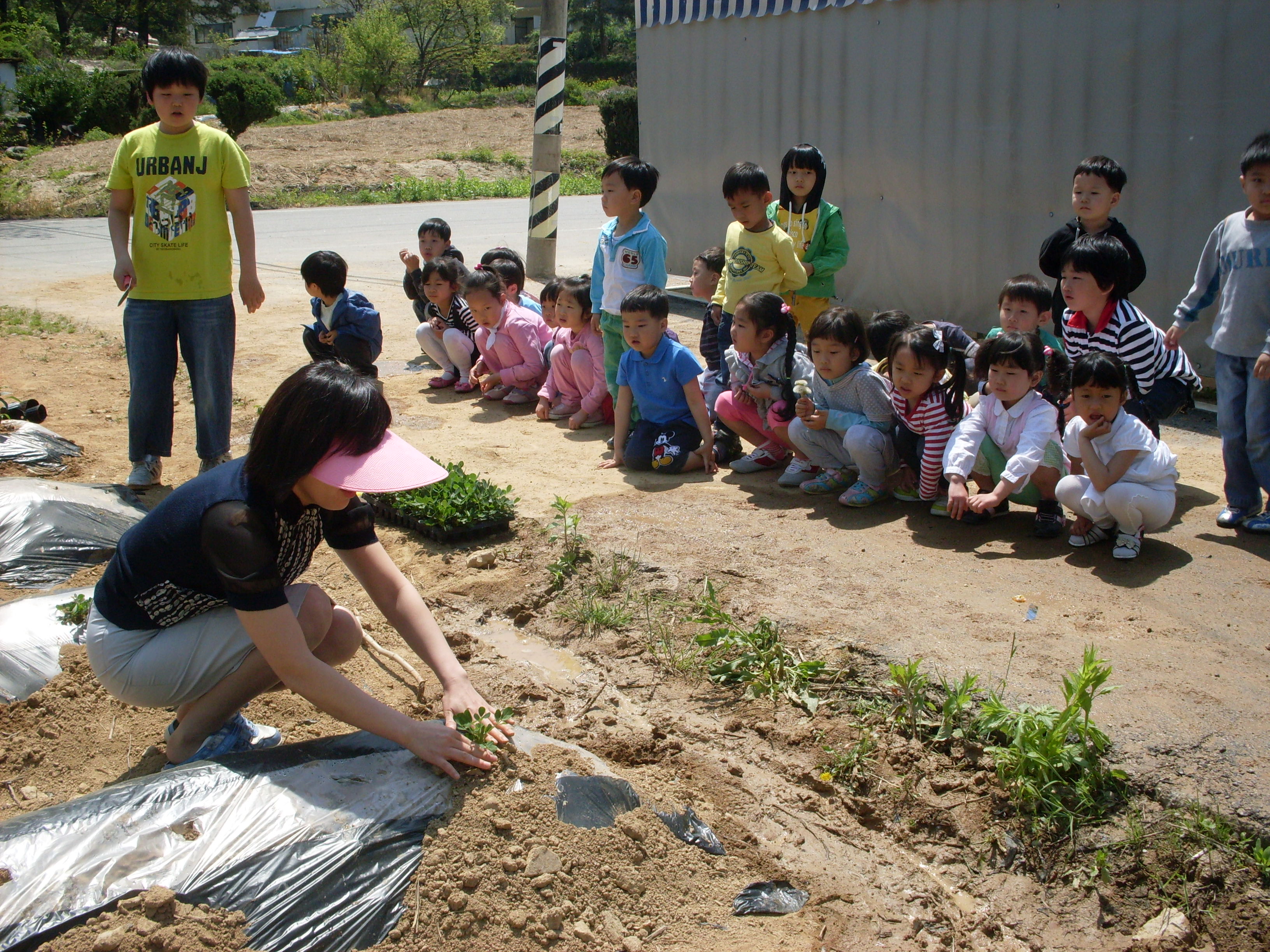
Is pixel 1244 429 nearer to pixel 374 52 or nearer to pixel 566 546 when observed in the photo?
pixel 566 546

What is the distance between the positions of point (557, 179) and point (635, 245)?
17.9ft

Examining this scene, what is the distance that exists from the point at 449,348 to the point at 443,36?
42845 millimetres

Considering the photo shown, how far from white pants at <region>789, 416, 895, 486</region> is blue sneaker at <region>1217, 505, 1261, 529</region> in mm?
1316

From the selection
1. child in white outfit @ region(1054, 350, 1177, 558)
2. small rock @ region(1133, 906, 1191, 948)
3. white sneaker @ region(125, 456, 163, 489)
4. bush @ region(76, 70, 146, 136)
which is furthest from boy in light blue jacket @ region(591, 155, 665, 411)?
bush @ region(76, 70, 146, 136)

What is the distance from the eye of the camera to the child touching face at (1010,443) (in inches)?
159

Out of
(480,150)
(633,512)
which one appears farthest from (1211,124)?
(480,150)

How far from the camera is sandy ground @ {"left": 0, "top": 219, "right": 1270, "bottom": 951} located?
238cm

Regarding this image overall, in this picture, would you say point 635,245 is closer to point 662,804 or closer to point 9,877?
point 662,804

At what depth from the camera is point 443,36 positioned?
45.0 m

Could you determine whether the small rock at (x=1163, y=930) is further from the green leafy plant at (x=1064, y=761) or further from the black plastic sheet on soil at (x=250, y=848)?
the black plastic sheet on soil at (x=250, y=848)

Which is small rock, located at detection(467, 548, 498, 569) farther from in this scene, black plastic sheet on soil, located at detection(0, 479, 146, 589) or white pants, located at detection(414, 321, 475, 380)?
white pants, located at detection(414, 321, 475, 380)

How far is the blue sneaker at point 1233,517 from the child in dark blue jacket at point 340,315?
4523mm

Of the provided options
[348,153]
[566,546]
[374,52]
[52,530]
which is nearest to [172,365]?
[52,530]

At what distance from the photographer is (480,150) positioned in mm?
25469
